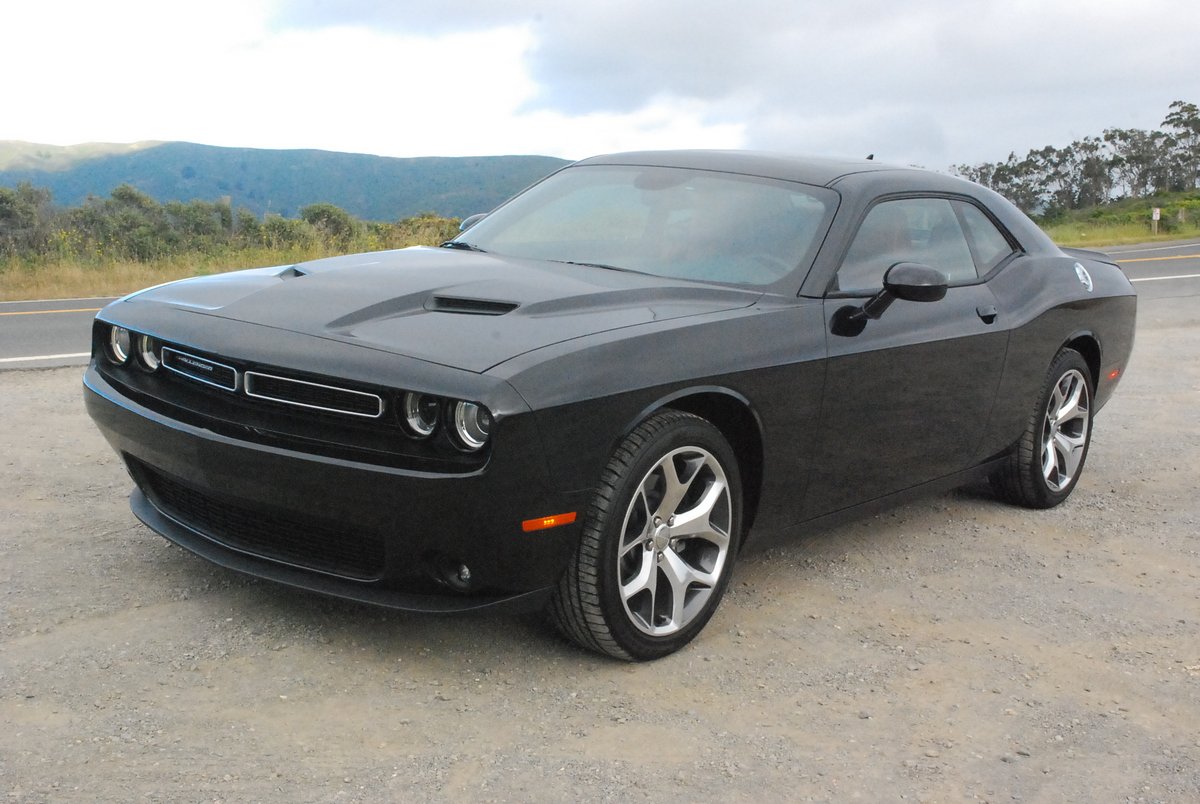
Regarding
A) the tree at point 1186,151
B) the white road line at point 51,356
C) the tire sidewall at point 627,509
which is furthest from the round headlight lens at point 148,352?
the tree at point 1186,151

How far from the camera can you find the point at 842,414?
13.4ft

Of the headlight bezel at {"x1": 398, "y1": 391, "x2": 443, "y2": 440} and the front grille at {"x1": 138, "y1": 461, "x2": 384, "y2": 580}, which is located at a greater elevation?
the headlight bezel at {"x1": 398, "y1": 391, "x2": 443, "y2": 440}

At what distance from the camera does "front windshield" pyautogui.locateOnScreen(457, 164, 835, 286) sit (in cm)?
418

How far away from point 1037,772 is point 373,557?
180 cm

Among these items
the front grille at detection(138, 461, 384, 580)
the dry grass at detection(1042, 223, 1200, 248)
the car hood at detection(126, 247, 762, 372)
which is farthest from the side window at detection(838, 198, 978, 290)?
the dry grass at detection(1042, 223, 1200, 248)

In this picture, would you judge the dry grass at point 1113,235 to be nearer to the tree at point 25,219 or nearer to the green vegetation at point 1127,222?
the green vegetation at point 1127,222

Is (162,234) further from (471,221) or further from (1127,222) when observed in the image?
(1127,222)

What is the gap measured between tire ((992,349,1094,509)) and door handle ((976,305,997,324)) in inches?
25.8

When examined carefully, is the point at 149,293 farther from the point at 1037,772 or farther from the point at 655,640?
the point at 1037,772

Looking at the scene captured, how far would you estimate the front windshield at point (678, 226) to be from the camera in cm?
418

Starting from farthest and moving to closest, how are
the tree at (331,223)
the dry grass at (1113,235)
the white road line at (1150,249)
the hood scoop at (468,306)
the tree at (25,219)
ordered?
the dry grass at (1113,235) < the white road line at (1150,249) < the tree at (331,223) < the tree at (25,219) < the hood scoop at (468,306)

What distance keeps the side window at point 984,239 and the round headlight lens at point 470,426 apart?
2.75 metres

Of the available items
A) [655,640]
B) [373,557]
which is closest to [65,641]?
[373,557]

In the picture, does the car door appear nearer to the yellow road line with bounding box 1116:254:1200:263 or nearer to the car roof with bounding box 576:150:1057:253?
the car roof with bounding box 576:150:1057:253
